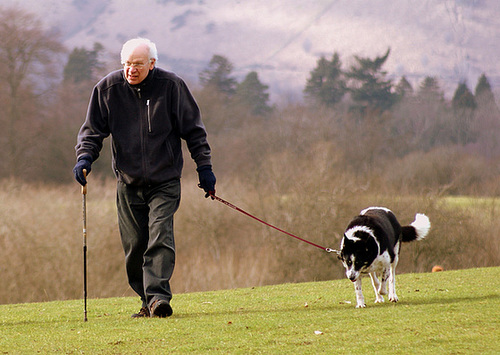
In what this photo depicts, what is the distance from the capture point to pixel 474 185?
30812 millimetres

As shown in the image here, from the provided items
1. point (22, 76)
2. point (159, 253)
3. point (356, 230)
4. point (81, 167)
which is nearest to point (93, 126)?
point (81, 167)

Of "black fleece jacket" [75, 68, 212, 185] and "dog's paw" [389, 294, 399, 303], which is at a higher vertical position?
"black fleece jacket" [75, 68, 212, 185]

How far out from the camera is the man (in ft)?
18.7

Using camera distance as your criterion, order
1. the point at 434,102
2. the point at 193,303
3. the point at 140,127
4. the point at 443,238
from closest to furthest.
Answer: the point at 140,127, the point at 193,303, the point at 443,238, the point at 434,102

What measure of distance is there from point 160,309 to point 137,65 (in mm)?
2037

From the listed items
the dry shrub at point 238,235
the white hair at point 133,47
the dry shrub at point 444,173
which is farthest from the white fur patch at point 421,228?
the dry shrub at point 444,173

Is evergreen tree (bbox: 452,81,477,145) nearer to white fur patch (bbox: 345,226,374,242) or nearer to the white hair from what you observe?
white fur patch (bbox: 345,226,374,242)

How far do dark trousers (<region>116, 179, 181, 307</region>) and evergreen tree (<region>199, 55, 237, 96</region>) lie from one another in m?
41.1

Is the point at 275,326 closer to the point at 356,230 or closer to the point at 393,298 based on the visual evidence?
the point at 356,230

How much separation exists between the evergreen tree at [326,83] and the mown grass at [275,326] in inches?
1566

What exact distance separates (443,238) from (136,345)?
21903mm

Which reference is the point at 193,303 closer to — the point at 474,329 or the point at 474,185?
the point at 474,329

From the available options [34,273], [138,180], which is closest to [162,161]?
[138,180]

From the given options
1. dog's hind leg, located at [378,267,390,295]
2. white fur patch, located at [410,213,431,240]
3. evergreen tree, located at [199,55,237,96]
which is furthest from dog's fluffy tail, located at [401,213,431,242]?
evergreen tree, located at [199,55,237,96]
